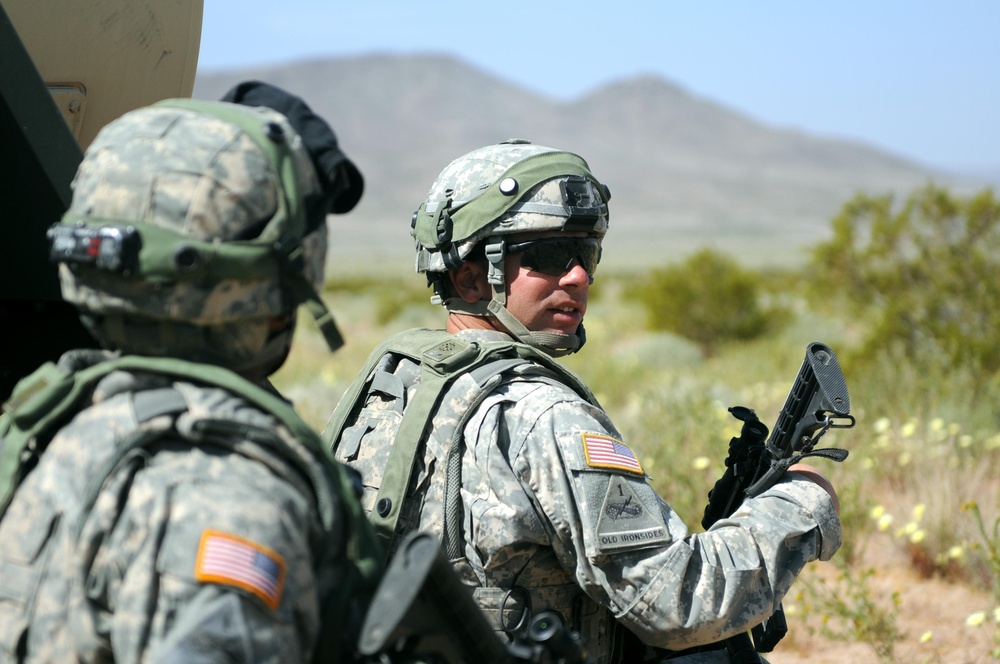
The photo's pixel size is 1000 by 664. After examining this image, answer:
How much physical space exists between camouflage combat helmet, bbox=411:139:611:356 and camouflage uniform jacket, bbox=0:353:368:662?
1.38 metres

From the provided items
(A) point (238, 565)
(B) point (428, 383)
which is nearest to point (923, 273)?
(B) point (428, 383)

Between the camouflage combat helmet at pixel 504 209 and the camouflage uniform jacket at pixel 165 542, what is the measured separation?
138cm

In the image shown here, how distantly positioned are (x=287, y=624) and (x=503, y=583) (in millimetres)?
1049

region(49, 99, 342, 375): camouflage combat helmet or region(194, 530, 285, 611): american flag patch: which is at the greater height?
region(49, 99, 342, 375): camouflage combat helmet

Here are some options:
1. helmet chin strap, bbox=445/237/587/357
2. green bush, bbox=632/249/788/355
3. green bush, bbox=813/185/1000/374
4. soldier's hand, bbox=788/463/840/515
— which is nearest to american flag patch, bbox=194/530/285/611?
helmet chin strap, bbox=445/237/587/357

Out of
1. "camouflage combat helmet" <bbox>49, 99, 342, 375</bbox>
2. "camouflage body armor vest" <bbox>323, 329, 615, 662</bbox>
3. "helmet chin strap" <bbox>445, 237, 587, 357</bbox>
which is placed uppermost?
"camouflage combat helmet" <bbox>49, 99, 342, 375</bbox>

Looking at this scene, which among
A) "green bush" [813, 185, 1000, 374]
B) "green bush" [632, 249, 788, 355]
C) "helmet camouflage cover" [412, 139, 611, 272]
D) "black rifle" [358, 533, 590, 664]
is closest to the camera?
"black rifle" [358, 533, 590, 664]

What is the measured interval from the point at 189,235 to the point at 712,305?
14.3 m

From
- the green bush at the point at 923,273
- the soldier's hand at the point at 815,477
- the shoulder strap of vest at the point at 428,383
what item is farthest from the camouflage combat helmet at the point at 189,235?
the green bush at the point at 923,273

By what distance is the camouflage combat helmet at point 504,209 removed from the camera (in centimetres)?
291

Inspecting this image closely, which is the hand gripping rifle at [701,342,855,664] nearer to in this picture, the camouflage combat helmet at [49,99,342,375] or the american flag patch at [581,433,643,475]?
the american flag patch at [581,433,643,475]

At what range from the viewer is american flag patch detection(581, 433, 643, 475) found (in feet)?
7.96

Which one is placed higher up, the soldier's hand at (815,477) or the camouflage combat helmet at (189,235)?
the camouflage combat helmet at (189,235)

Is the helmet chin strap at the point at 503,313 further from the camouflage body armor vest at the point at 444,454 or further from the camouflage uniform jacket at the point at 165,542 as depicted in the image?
the camouflage uniform jacket at the point at 165,542
